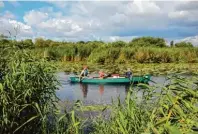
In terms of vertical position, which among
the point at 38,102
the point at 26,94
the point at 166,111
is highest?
the point at 166,111

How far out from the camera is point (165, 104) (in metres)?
3.30

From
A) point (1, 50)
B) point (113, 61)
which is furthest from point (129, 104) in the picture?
point (113, 61)

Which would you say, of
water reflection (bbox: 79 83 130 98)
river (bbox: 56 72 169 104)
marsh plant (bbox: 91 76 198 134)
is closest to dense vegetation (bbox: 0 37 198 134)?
marsh plant (bbox: 91 76 198 134)

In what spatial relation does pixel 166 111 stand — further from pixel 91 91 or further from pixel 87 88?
pixel 87 88

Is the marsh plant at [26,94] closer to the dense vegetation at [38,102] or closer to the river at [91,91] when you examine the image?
the dense vegetation at [38,102]

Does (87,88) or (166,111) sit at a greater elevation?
(166,111)

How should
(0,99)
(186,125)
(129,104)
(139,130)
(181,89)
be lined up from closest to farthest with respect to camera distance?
(186,125), (181,89), (139,130), (129,104), (0,99)

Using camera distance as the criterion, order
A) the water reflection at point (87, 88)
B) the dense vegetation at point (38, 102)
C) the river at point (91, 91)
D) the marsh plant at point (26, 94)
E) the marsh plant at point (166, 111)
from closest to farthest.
Answer: the marsh plant at point (166, 111)
the dense vegetation at point (38, 102)
the marsh plant at point (26, 94)
the river at point (91, 91)
the water reflection at point (87, 88)

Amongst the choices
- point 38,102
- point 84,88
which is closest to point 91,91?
point 84,88

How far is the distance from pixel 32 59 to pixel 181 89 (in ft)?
7.99

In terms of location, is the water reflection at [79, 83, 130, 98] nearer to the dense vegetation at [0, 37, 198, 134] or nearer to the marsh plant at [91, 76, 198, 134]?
the dense vegetation at [0, 37, 198, 134]

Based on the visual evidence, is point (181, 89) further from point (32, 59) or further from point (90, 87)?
point (90, 87)

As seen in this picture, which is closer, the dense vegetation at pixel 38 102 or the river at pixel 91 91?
the dense vegetation at pixel 38 102

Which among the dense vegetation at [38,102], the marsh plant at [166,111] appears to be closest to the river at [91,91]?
the dense vegetation at [38,102]
